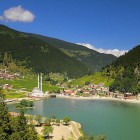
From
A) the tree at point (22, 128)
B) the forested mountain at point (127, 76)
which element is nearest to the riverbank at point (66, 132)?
the tree at point (22, 128)

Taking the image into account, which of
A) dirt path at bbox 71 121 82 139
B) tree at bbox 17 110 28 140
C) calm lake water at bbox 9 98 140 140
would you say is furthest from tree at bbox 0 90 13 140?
calm lake water at bbox 9 98 140 140

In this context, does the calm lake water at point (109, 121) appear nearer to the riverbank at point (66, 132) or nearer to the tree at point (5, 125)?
the riverbank at point (66, 132)

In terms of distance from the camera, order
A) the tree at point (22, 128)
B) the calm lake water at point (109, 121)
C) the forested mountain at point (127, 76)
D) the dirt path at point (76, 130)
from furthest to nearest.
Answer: the forested mountain at point (127, 76) < the calm lake water at point (109, 121) < the dirt path at point (76, 130) < the tree at point (22, 128)

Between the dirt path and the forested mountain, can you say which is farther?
the forested mountain

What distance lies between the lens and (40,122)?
79.5 meters

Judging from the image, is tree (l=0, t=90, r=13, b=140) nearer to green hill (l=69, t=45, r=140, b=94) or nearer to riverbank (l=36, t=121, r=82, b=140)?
riverbank (l=36, t=121, r=82, b=140)

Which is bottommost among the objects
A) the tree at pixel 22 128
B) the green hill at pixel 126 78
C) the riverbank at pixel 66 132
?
the riverbank at pixel 66 132

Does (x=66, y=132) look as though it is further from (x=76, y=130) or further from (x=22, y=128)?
(x=22, y=128)

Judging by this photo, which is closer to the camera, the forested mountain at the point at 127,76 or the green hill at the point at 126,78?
the forested mountain at the point at 127,76

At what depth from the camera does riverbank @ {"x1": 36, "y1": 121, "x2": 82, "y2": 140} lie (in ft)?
218

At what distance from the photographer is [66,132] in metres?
71.0

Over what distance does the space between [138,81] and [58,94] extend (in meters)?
40.5

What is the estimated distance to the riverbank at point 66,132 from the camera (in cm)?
6650

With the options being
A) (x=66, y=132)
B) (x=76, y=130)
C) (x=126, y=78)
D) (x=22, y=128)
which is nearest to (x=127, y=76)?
(x=126, y=78)
